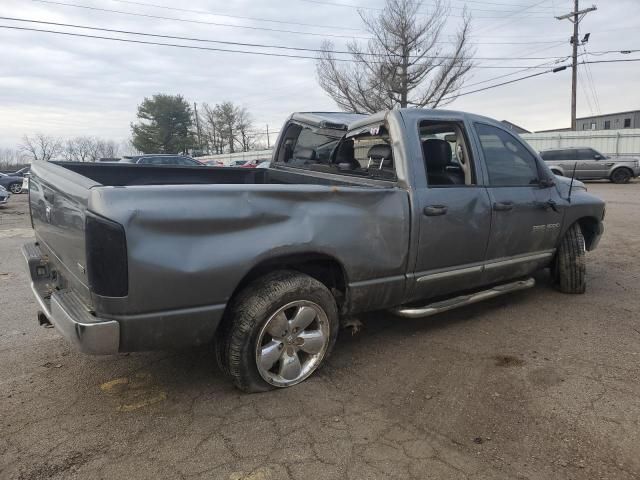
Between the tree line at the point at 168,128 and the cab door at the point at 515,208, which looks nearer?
the cab door at the point at 515,208

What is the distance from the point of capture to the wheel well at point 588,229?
519 cm

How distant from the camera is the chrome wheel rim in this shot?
288 cm

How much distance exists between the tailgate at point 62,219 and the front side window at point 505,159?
3091 millimetres

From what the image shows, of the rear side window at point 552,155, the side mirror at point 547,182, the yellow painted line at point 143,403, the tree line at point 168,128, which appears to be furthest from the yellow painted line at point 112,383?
the tree line at point 168,128

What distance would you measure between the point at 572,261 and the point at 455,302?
1.85 metres

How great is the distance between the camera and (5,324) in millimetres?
4176

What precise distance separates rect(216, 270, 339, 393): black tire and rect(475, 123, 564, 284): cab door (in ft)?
6.16

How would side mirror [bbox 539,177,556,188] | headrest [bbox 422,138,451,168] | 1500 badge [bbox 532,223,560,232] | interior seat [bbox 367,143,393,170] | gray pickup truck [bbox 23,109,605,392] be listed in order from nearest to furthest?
1. gray pickup truck [bbox 23,109,605,392]
2. interior seat [bbox 367,143,393,170]
3. headrest [bbox 422,138,451,168]
4. 1500 badge [bbox 532,223,560,232]
5. side mirror [bbox 539,177,556,188]

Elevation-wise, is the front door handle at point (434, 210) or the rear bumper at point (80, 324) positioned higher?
the front door handle at point (434, 210)

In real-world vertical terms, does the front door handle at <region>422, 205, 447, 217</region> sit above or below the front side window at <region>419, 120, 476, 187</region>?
below

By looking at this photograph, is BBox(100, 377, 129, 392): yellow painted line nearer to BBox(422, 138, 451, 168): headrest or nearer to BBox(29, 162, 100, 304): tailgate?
BBox(29, 162, 100, 304): tailgate

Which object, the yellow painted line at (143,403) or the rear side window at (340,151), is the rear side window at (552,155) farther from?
the yellow painted line at (143,403)

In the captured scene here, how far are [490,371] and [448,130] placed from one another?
205cm

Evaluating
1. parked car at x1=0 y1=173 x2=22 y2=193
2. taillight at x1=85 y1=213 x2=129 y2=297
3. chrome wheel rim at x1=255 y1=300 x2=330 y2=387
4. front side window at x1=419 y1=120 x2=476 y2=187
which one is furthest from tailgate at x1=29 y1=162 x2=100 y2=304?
parked car at x1=0 y1=173 x2=22 y2=193
